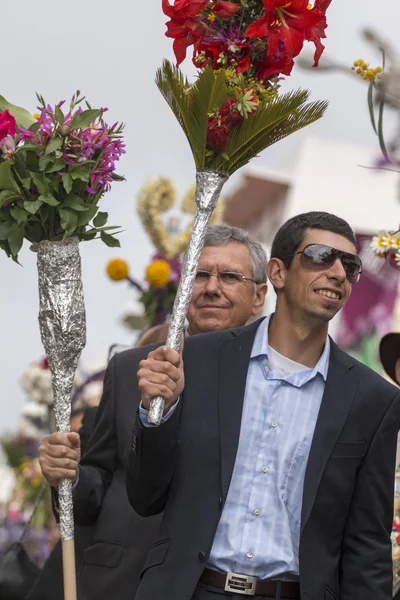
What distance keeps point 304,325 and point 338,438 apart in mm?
414

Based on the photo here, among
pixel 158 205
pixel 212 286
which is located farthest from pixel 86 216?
pixel 158 205

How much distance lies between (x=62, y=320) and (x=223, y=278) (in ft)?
5.61

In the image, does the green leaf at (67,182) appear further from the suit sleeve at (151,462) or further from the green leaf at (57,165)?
the suit sleeve at (151,462)

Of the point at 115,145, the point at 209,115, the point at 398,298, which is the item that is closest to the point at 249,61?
the point at 209,115

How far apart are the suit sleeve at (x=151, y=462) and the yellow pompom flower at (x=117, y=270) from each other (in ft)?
10.5

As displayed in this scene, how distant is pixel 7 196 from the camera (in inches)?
169

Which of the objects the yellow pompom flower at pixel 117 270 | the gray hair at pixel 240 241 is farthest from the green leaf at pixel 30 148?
the yellow pompom flower at pixel 117 270

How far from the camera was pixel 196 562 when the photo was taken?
432cm

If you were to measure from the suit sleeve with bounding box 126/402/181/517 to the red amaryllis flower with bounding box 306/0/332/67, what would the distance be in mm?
1247

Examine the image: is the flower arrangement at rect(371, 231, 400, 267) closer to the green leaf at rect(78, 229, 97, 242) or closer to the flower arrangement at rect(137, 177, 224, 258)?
the green leaf at rect(78, 229, 97, 242)

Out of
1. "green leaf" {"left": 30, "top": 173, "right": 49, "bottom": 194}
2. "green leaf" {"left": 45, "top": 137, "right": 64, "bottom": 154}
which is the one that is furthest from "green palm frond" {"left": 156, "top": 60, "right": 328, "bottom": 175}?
"green leaf" {"left": 30, "top": 173, "right": 49, "bottom": 194}

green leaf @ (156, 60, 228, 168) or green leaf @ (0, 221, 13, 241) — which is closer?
green leaf @ (156, 60, 228, 168)

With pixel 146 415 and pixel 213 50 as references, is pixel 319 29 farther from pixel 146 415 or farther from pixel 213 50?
pixel 146 415

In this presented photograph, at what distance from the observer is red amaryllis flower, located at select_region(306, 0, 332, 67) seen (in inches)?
165
